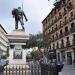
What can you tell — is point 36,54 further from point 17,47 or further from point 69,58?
point 17,47

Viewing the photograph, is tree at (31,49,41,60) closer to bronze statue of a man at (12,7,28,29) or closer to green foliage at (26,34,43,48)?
green foliage at (26,34,43,48)

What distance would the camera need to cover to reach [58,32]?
184ft

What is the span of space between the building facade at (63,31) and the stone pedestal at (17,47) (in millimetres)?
28659

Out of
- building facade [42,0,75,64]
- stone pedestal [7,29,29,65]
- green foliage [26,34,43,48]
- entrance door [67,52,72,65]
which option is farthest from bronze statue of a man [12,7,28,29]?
entrance door [67,52,72,65]

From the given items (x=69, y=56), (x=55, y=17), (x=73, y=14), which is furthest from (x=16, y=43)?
(x=55, y=17)

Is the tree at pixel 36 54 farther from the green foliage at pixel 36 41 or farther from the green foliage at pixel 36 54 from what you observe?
the green foliage at pixel 36 41

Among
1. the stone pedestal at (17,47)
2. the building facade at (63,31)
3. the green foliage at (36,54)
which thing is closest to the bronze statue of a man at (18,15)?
the stone pedestal at (17,47)

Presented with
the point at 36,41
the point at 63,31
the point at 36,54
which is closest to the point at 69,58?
the point at 63,31

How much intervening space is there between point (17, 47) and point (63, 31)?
39087mm

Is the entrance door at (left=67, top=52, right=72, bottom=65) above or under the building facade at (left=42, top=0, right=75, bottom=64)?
Result: under

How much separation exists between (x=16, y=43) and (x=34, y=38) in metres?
38.0

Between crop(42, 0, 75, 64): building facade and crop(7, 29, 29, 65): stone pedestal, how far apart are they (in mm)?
28659

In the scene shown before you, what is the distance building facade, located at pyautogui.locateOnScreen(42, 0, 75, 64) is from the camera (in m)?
47.4

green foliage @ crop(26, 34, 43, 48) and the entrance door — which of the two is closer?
the entrance door
